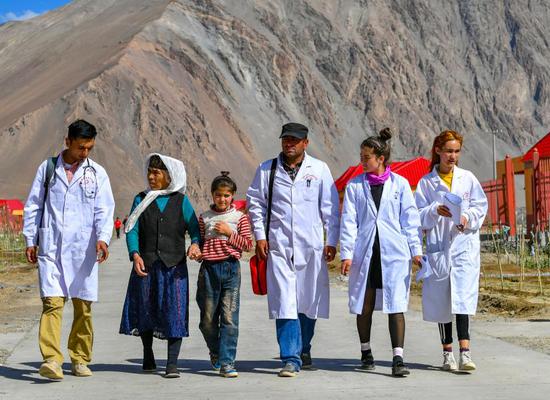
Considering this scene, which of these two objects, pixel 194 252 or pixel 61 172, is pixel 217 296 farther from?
pixel 61 172

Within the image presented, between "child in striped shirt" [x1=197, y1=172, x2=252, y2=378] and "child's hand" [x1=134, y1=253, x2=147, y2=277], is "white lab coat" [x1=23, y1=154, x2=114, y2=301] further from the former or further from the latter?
"child in striped shirt" [x1=197, y1=172, x2=252, y2=378]

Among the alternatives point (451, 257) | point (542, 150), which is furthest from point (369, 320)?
point (542, 150)

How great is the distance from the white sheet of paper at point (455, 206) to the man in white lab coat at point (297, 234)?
84 cm

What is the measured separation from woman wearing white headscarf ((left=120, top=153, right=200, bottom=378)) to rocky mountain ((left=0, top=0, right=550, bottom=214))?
7408cm

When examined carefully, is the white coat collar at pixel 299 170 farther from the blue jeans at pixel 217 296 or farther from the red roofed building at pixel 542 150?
the red roofed building at pixel 542 150

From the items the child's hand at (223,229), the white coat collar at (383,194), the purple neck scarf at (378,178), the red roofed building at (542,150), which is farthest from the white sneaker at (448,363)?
the red roofed building at (542,150)

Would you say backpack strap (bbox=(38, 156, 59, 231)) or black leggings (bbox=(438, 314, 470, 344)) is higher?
backpack strap (bbox=(38, 156, 59, 231))

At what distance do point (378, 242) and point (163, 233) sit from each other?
5.24 feet

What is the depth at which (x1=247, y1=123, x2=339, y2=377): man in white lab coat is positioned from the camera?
341 inches

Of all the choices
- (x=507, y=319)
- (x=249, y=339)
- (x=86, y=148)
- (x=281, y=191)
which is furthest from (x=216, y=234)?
(x=507, y=319)

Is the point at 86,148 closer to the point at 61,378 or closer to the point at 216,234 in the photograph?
the point at 216,234

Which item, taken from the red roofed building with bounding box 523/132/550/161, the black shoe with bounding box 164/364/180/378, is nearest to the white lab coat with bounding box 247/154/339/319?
the black shoe with bounding box 164/364/180/378

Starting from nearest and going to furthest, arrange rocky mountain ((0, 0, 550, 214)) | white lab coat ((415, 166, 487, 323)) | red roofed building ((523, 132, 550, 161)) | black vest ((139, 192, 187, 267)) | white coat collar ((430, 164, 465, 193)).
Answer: black vest ((139, 192, 187, 267)), white lab coat ((415, 166, 487, 323)), white coat collar ((430, 164, 465, 193)), red roofed building ((523, 132, 550, 161)), rocky mountain ((0, 0, 550, 214))

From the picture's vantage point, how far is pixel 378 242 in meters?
8.63
